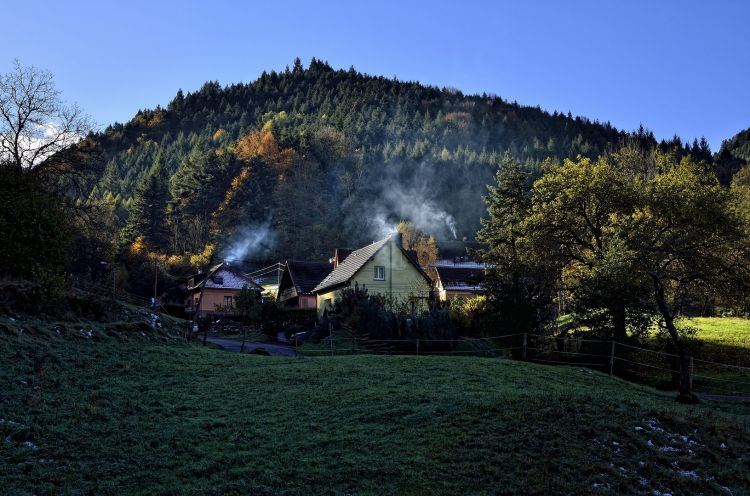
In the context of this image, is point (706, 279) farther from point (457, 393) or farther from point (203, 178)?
point (203, 178)

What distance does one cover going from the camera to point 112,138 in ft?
589

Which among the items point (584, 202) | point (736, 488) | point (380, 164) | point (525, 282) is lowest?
point (736, 488)

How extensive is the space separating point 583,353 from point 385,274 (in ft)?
73.9

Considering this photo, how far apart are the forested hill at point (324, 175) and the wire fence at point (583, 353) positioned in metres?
35.4

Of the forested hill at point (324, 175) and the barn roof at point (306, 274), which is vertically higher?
the forested hill at point (324, 175)

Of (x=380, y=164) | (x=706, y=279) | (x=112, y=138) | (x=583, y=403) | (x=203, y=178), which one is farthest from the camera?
(x=112, y=138)

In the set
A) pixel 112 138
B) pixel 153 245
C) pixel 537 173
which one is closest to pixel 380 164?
pixel 537 173

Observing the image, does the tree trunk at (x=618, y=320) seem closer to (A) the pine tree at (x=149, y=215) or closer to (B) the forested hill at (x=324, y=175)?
(B) the forested hill at (x=324, y=175)

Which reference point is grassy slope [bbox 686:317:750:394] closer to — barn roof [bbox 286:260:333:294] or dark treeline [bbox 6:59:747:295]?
dark treeline [bbox 6:59:747:295]

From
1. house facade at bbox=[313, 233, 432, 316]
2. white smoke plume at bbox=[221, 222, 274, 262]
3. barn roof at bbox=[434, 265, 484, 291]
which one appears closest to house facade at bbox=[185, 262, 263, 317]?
white smoke plume at bbox=[221, 222, 274, 262]

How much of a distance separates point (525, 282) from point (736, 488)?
893 inches

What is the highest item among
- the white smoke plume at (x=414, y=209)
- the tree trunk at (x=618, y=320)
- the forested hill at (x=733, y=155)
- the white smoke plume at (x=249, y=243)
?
the forested hill at (x=733, y=155)

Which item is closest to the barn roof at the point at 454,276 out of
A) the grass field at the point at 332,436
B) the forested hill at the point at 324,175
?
the forested hill at the point at 324,175

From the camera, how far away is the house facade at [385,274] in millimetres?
46531
